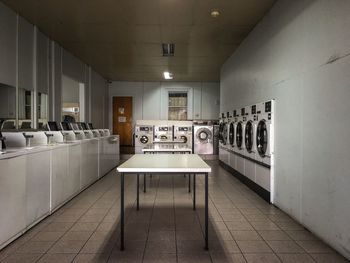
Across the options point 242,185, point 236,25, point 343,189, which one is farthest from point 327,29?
point 242,185

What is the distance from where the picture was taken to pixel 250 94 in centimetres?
480

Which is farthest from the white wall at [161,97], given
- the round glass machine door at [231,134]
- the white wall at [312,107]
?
the white wall at [312,107]

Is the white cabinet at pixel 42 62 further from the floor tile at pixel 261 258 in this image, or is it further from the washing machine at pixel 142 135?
the washing machine at pixel 142 135

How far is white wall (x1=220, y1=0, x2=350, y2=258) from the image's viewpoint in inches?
87.4

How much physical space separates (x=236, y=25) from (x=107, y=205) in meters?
3.67

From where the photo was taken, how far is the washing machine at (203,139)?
9.22 meters

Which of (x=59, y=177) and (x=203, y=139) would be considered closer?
(x=59, y=177)

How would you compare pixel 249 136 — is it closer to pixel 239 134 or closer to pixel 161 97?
pixel 239 134

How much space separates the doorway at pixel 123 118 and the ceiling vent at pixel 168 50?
401 centimetres

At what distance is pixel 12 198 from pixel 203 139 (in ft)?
23.9

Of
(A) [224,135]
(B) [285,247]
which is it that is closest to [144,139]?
(A) [224,135]

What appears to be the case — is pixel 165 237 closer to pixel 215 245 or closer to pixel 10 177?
pixel 215 245

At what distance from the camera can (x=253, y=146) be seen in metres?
4.38

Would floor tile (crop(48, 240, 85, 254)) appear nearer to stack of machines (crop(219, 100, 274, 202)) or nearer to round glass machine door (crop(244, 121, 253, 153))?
stack of machines (crop(219, 100, 274, 202))
